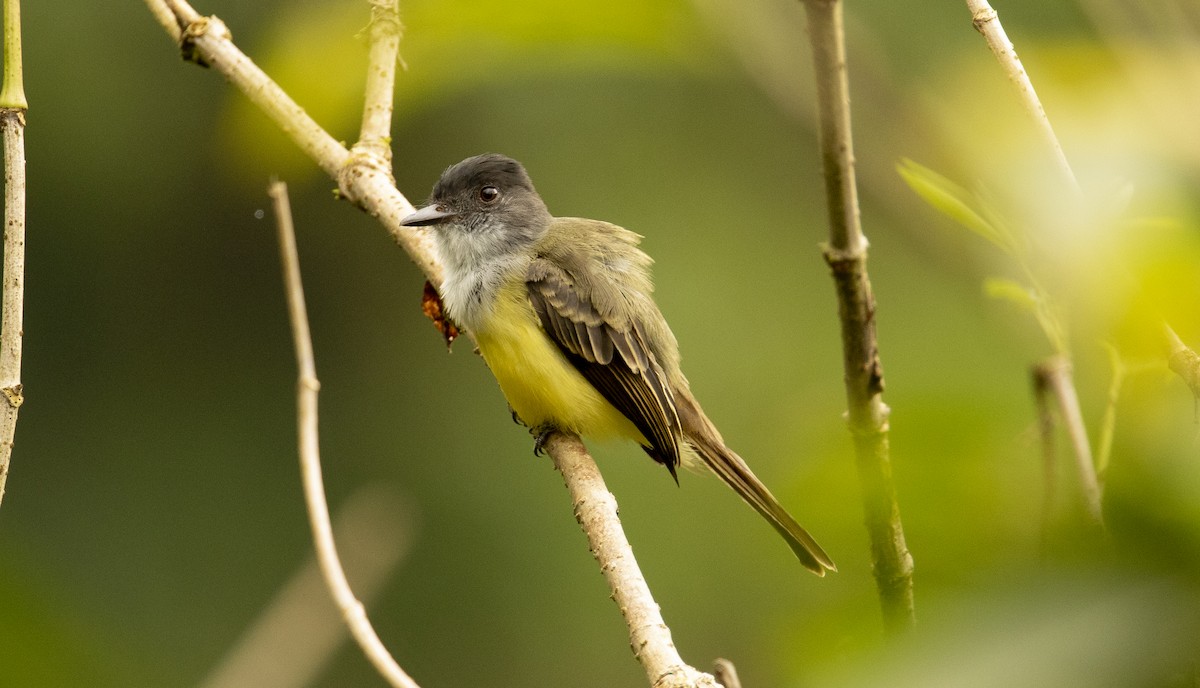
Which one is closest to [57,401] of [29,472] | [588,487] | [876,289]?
[29,472]

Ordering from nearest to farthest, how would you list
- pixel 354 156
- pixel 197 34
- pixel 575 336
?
pixel 197 34 < pixel 354 156 < pixel 575 336

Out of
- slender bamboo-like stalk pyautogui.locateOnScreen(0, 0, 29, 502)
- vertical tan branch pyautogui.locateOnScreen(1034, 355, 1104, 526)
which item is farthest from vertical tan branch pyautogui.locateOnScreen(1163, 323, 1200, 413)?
slender bamboo-like stalk pyautogui.locateOnScreen(0, 0, 29, 502)

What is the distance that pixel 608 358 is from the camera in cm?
420

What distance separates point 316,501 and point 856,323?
5.30 feet

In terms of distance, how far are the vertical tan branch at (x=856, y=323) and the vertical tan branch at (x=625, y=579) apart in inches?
22.6

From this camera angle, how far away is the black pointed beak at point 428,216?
13.1 feet

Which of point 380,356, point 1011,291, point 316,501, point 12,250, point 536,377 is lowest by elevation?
point 1011,291

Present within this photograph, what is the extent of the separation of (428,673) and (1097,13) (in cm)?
815

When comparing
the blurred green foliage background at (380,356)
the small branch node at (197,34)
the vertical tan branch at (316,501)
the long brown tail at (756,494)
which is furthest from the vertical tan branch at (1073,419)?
the blurred green foliage background at (380,356)

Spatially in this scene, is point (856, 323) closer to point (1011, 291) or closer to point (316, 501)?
point (1011, 291)

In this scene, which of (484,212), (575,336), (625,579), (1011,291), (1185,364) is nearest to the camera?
(1185,364)

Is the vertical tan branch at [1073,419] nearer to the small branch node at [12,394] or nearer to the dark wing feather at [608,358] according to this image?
the small branch node at [12,394]

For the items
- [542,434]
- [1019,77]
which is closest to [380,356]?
[542,434]

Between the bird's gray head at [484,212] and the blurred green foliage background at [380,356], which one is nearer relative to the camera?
the bird's gray head at [484,212]
